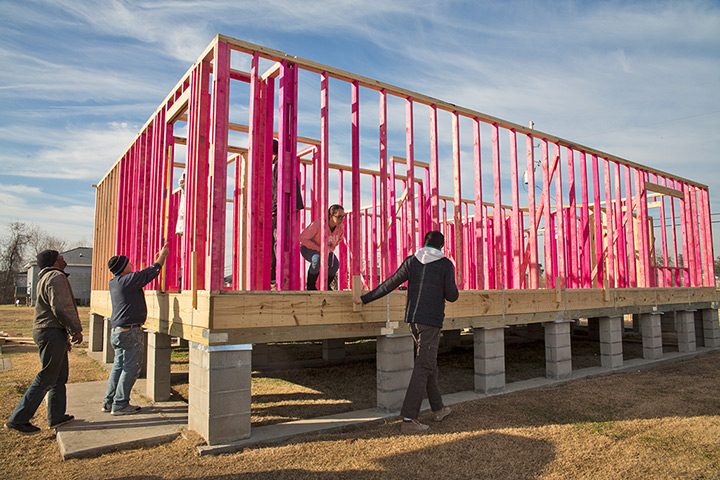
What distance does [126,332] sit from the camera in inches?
216

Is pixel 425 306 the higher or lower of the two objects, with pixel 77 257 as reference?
lower

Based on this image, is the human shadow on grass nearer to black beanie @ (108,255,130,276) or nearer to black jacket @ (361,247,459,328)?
black jacket @ (361,247,459,328)

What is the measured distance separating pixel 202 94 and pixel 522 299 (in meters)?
5.42

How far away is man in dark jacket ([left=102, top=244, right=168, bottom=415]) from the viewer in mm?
5449

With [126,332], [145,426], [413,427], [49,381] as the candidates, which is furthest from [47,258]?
[413,427]

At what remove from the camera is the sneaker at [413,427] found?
4.88 metres

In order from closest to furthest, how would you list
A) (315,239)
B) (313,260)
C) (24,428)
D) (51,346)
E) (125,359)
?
(24,428)
(51,346)
(125,359)
(313,260)
(315,239)

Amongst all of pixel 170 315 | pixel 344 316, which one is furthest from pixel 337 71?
pixel 170 315

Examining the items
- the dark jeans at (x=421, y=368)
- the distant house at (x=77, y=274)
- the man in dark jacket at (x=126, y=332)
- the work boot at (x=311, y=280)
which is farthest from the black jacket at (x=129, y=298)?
the distant house at (x=77, y=274)

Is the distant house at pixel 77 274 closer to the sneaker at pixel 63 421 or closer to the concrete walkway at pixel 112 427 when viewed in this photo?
the concrete walkway at pixel 112 427

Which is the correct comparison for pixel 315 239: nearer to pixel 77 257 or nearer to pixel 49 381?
pixel 49 381

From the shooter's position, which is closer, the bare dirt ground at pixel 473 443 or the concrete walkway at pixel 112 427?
the bare dirt ground at pixel 473 443

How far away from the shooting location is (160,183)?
6.85 m

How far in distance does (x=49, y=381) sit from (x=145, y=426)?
106 centimetres
